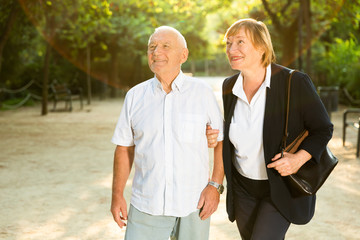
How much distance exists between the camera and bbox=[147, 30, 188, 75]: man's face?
7.86 ft

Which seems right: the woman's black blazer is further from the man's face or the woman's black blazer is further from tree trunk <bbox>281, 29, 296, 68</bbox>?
tree trunk <bbox>281, 29, 296, 68</bbox>

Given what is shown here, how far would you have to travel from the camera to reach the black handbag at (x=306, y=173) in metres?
2.53

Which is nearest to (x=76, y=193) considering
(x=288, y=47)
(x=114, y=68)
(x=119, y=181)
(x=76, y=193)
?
(x=76, y=193)

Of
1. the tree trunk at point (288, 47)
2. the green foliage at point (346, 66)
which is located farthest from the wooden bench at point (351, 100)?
the tree trunk at point (288, 47)

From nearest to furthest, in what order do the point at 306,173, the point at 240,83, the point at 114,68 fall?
the point at 306,173 < the point at 240,83 < the point at 114,68

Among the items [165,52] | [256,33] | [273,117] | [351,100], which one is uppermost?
[256,33]

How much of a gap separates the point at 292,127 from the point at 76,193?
4079mm

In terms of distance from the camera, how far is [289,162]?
8.16 ft

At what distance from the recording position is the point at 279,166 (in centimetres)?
247

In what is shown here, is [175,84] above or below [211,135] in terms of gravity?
above

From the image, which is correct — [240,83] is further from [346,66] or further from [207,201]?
[346,66]

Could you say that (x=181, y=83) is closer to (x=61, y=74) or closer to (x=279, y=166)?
(x=279, y=166)

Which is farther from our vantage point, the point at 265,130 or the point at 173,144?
the point at 265,130

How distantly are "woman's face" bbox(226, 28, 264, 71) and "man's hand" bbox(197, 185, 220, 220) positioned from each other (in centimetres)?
73
